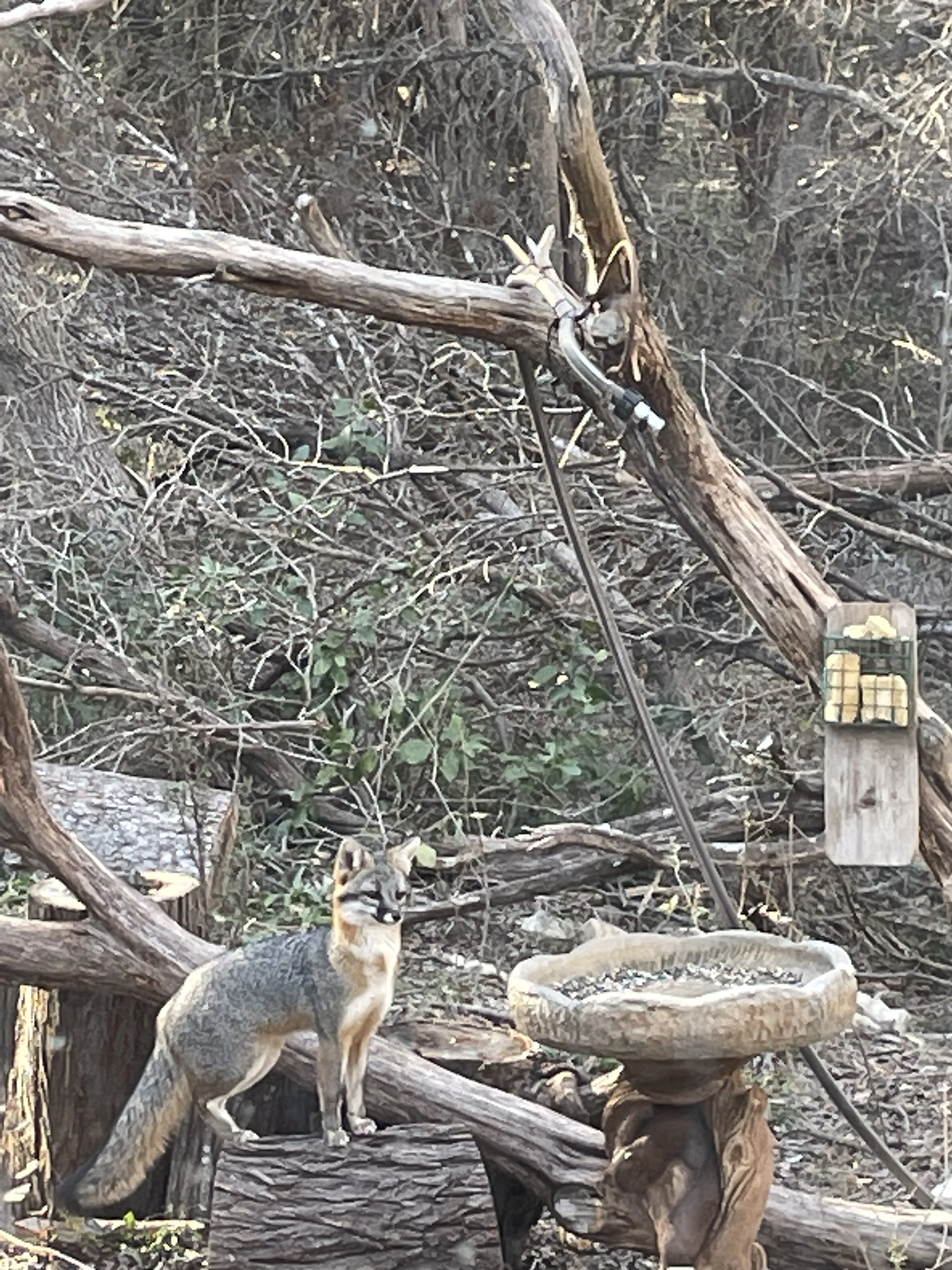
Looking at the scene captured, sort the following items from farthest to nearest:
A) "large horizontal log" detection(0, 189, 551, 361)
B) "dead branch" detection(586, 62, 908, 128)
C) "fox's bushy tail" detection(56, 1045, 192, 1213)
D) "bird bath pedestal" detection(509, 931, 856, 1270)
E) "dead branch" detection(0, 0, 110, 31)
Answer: "dead branch" detection(586, 62, 908, 128) < "fox's bushy tail" detection(56, 1045, 192, 1213) < "dead branch" detection(0, 0, 110, 31) < "large horizontal log" detection(0, 189, 551, 361) < "bird bath pedestal" detection(509, 931, 856, 1270)

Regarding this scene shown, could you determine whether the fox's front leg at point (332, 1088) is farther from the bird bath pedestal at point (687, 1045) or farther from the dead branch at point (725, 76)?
the dead branch at point (725, 76)

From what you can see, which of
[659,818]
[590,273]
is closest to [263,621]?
[659,818]

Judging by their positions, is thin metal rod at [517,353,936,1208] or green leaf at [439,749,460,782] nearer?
thin metal rod at [517,353,936,1208]

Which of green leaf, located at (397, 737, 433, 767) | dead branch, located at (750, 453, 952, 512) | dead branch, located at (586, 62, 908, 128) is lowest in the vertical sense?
green leaf, located at (397, 737, 433, 767)

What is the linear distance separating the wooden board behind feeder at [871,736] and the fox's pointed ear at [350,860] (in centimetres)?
98

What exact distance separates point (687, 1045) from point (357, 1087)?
3.50ft

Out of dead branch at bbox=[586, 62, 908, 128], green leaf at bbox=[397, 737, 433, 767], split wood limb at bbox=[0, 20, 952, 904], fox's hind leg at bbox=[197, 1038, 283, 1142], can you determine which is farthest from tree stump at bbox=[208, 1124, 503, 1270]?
dead branch at bbox=[586, 62, 908, 128]

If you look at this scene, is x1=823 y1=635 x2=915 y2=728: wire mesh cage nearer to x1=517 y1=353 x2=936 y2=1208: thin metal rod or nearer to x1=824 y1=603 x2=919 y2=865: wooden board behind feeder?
x1=824 y1=603 x2=919 y2=865: wooden board behind feeder

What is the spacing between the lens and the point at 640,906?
17.2 ft

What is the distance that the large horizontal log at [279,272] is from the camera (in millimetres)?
3117

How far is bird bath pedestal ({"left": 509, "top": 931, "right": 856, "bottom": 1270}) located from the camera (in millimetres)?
2902

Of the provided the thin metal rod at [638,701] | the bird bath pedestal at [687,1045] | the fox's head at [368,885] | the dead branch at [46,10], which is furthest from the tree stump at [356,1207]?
the dead branch at [46,10]

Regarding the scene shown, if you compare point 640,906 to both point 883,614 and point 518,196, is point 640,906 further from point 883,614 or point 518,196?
point 518,196

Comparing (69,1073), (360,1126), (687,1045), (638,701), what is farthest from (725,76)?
(687,1045)
